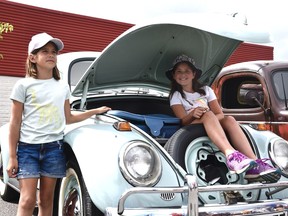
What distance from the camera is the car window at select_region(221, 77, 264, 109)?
21.5ft

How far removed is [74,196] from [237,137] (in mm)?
1382

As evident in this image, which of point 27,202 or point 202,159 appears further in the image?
point 202,159

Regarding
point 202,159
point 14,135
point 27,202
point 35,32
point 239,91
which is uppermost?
point 35,32

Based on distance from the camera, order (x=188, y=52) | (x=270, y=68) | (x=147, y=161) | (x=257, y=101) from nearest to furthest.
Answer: (x=147, y=161)
(x=188, y=52)
(x=257, y=101)
(x=270, y=68)

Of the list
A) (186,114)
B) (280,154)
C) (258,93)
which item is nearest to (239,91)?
(258,93)

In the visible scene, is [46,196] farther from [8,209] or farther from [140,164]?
[8,209]

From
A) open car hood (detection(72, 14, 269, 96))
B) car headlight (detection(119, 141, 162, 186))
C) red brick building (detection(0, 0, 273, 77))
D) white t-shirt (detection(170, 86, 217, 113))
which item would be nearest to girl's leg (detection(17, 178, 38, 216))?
car headlight (detection(119, 141, 162, 186))

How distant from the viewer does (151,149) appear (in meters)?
2.94

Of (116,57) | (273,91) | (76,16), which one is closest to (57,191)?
(116,57)

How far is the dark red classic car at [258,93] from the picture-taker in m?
6.15

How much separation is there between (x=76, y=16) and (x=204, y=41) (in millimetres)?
13048

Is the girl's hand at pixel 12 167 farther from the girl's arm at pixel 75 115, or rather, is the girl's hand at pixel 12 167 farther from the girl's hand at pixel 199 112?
the girl's hand at pixel 199 112

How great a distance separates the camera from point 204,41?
4320mm

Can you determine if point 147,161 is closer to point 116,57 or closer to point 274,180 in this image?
point 274,180
